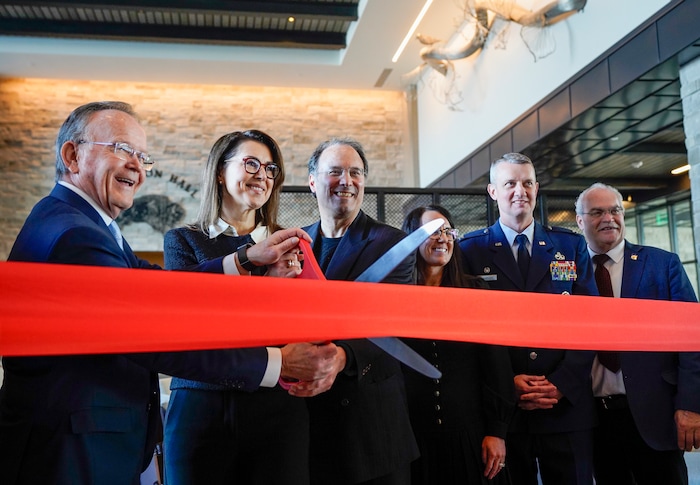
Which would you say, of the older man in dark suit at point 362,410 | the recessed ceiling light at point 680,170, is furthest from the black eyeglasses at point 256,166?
the recessed ceiling light at point 680,170

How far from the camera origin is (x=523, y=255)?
2570mm

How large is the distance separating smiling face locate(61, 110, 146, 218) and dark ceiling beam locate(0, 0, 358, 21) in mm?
7902

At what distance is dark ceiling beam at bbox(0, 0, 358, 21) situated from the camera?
8.55 m

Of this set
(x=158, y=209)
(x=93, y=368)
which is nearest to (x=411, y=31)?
(x=158, y=209)

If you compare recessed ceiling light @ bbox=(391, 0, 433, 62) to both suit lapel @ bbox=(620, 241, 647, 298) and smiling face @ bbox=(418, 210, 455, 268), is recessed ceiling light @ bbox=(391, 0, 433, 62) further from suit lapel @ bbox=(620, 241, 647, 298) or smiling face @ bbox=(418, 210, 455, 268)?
smiling face @ bbox=(418, 210, 455, 268)

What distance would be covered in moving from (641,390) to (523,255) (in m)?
0.68

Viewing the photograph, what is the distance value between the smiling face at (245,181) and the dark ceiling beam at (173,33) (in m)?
8.40

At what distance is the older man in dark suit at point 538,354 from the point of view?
227 centimetres

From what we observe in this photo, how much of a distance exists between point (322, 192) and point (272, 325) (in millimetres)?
1011

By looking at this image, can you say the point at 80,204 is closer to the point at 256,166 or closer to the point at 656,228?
the point at 256,166

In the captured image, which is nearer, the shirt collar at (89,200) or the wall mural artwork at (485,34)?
the shirt collar at (89,200)

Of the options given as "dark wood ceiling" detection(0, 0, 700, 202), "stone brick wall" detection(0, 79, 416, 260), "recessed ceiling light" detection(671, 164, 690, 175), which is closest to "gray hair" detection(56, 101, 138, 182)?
"dark wood ceiling" detection(0, 0, 700, 202)

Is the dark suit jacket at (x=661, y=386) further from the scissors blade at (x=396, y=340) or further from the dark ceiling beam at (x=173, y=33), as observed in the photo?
the dark ceiling beam at (x=173, y=33)

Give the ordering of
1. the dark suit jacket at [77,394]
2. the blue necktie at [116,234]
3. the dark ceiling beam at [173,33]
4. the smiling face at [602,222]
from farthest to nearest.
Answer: the dark ceiling beam at [173,33] < the smiling face at [602,222] < the blue necktie at [116,234] < the dark suit jacket at [77,394]
